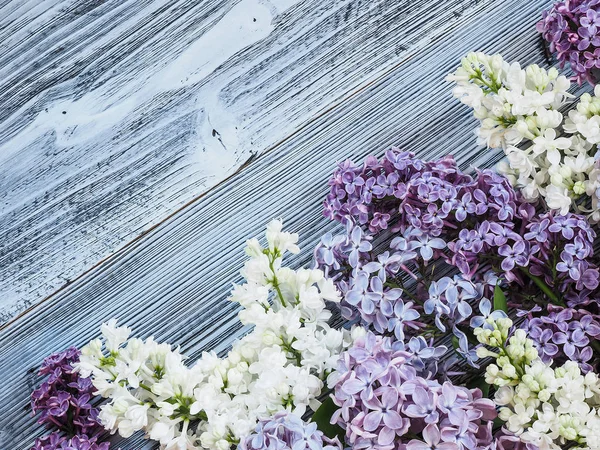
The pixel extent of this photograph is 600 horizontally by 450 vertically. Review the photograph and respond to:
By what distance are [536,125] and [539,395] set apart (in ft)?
0.86

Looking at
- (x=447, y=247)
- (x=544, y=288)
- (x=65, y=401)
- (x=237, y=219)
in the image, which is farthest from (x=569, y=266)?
(x=65, y=401)

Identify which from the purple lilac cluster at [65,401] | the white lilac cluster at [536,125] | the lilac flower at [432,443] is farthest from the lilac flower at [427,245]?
the purple lilac cluster at [65,401]

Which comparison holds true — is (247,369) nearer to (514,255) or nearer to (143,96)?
(514,255)

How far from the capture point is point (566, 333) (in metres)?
0.68

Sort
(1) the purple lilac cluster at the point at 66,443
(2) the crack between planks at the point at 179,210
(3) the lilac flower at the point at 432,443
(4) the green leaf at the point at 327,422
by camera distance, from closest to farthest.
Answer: (3) the lilac flower at the point at 432,443 < (4) the green leaf at the point at 327,422 < (1) the purple lilac cluster at the point at 66,443 < (2) the crack between planks at the point at 179,210

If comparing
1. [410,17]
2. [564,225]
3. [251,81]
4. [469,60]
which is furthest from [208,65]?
[564,225]

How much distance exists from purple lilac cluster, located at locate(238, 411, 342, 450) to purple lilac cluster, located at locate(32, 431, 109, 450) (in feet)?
0.89

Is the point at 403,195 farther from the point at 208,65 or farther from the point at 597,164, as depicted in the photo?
the point at 208,65

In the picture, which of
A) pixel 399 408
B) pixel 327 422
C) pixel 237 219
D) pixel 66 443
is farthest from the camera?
pixel 237 219

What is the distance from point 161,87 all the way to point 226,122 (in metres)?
0.11

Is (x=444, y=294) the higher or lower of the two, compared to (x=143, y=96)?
lower

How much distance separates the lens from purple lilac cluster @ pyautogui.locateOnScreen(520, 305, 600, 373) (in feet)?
2.22

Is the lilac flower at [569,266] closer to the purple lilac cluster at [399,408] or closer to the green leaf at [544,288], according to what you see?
the green leaf at [544,288]

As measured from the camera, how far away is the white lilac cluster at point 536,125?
680mm
